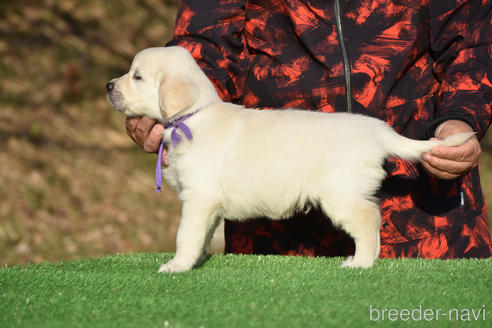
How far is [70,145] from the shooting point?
31.9 ft

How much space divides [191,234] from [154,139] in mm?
712

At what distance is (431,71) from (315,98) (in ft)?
2.39

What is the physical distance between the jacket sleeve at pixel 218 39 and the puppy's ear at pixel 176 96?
0.43 meters

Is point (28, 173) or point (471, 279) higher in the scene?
point (471, 279)

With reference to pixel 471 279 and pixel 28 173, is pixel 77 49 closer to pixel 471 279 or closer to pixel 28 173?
pixel 28 173

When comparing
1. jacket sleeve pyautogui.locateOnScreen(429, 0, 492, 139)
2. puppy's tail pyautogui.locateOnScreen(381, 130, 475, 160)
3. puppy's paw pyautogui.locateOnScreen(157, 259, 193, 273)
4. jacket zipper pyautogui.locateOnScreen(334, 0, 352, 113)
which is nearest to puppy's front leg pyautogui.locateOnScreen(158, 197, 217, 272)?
puppy's paw pyautogui.locateOnScreen(157, 259, 193, 273)

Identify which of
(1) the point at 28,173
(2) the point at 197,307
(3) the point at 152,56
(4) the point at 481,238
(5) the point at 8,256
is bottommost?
(5) the point at 8,256

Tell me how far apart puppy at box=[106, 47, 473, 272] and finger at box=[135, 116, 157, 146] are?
0.80 feet

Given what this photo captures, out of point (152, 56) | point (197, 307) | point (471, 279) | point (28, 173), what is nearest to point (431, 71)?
point (471, 279)

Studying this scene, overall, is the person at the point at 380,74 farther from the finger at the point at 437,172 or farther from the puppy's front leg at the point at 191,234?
the puppy's front leg at the point at 191,234

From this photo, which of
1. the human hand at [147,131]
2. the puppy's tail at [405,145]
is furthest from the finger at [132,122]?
the puppy's tail at [405,145]

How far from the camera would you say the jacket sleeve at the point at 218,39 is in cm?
354

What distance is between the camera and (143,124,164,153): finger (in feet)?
10.8

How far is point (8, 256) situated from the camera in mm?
7648
